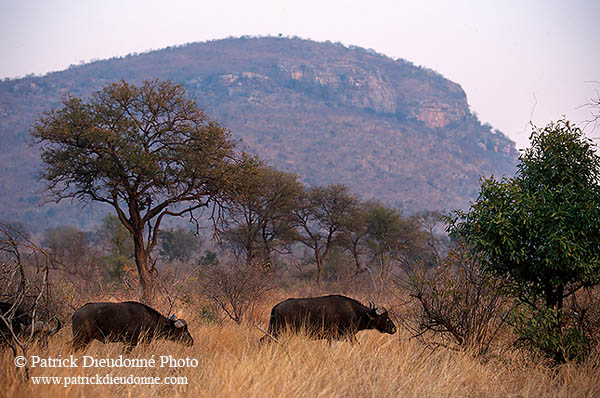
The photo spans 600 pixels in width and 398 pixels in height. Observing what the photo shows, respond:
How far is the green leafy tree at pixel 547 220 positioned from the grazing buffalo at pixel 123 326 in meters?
4.98

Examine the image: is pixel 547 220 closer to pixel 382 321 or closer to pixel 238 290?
pixel 382 321

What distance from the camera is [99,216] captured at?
83.3 m

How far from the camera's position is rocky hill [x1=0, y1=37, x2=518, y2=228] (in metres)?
101

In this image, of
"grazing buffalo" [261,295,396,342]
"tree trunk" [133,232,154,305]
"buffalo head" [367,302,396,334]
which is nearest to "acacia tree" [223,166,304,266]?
"tree trunk" [133,232,154,305]

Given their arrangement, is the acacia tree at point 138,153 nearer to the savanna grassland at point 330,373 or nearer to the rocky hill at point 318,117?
the savanna grassland at point 330,373

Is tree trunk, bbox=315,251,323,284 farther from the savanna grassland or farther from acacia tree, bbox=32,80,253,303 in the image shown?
the savanna grassland

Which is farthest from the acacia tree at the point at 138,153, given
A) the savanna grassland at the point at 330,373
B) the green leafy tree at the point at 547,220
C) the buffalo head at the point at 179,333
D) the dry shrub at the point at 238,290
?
the green leafy tree at the point at 547,220

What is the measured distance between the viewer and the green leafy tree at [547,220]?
7234mm

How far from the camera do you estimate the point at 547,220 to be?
7477mm

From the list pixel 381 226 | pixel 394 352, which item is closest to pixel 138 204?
pixel 394 352

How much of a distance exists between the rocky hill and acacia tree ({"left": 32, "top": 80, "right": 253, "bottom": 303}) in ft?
206

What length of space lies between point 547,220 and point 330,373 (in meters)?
3.85

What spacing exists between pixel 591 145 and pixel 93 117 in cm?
1413

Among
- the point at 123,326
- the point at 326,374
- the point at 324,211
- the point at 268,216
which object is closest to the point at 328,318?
the point at 326,374
